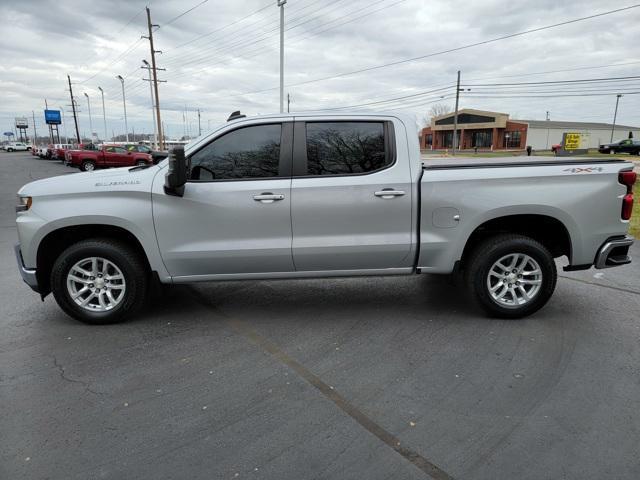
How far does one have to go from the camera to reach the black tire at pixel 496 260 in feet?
15.1

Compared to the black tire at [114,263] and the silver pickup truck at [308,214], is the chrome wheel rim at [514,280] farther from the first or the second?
the black tire at [114,263]

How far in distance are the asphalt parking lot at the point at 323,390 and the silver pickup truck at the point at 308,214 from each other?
0.51 meters

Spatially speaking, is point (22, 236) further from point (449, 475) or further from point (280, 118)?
point (449, 475)

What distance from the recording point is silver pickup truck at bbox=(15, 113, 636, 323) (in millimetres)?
4410

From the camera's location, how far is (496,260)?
461 centimetres

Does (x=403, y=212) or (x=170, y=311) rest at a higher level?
(x=403, y=212)

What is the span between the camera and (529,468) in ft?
8.45

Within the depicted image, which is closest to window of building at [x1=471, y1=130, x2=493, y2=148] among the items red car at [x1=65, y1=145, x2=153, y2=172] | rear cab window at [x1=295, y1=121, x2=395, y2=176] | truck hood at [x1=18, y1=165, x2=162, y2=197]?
red car at [x1=65, y1=145, x2=153, y2=172]

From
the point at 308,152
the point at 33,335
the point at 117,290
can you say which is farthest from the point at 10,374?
the point at 308,152

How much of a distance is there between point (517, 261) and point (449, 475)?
2698 mm

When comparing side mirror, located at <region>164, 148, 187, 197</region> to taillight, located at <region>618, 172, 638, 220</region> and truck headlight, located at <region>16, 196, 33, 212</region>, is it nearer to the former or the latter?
truck headlight, located at <region>16, 196, 33, 212</region>

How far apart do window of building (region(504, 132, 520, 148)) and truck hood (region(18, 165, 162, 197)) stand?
254ft

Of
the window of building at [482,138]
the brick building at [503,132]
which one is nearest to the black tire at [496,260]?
the brick building at [503,132]

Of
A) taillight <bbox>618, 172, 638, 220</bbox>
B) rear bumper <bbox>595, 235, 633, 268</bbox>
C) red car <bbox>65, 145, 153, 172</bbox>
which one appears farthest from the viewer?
red car <bbox>65, 145, 153, 172</bbox>
